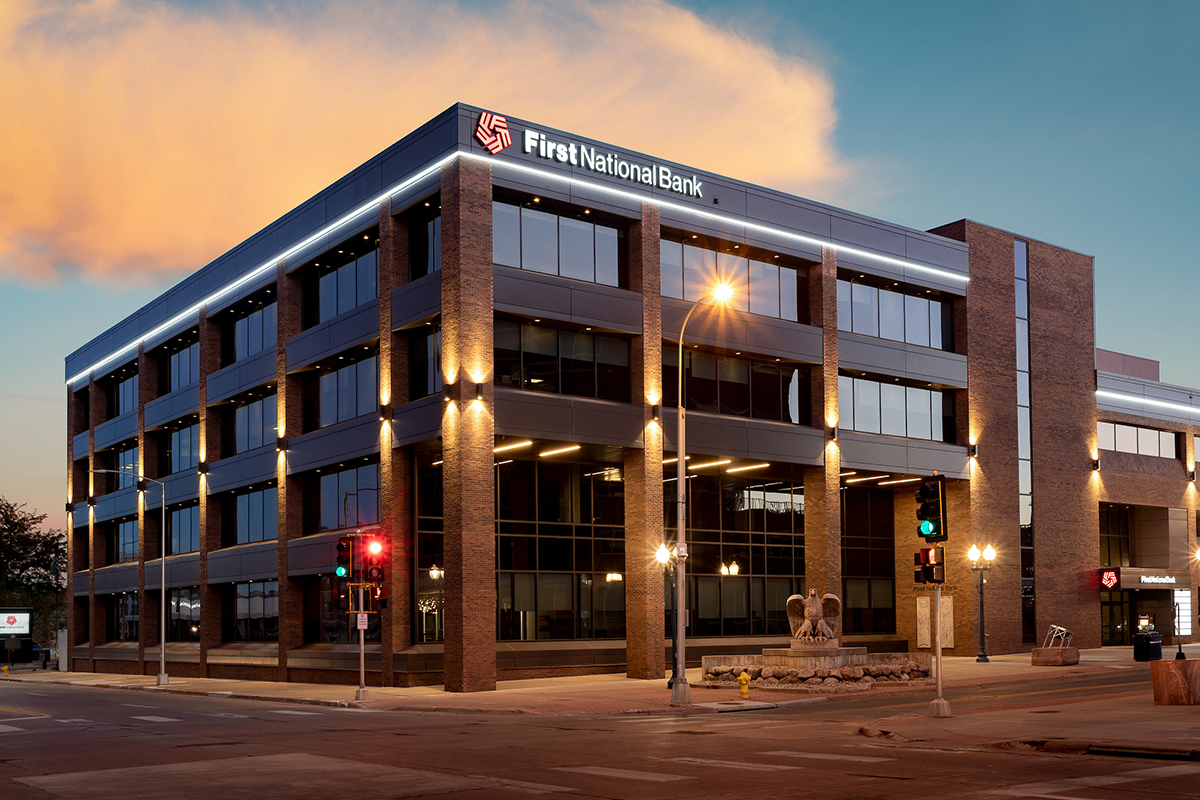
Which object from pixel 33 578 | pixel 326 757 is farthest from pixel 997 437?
pixel 33 578

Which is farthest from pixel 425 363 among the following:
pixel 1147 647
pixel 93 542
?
pixel 93 542

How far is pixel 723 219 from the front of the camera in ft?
149

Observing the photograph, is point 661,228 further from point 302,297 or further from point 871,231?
point 302,297

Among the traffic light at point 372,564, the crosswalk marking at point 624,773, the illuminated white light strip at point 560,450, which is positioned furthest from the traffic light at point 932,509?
the illuminated white light strip at point 560,450

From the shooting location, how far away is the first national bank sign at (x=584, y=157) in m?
38.8

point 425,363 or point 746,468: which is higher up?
point 425,363

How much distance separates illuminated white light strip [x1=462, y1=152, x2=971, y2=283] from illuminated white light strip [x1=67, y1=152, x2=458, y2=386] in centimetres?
276

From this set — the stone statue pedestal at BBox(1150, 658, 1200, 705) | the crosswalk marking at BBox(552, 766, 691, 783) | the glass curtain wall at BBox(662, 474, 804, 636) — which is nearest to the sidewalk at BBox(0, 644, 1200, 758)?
the stone statue pedestal at BBox(1150, 658, 1200, 705)

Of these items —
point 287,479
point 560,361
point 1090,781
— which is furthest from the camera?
point 287,479

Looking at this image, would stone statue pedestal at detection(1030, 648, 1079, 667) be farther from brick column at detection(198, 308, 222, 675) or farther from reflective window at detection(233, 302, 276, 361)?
brick column at detection(198, 308, 222, 675)

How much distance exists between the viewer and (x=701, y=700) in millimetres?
30859

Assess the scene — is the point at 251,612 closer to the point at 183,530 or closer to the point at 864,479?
the point at 183,530

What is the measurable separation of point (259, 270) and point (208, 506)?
40.4 feet

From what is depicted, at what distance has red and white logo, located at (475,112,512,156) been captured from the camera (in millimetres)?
38500
